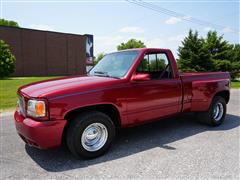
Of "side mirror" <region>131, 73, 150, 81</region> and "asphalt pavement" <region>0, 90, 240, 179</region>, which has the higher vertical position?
"side mirror" <region>131, 73, 150, 81</region>

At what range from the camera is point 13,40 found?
3706cm

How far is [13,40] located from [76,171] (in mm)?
38996

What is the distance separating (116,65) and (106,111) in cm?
101

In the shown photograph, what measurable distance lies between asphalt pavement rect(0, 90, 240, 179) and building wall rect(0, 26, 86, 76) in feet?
119

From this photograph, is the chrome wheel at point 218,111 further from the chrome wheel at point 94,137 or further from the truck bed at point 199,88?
the chrome wheel at point 94,137

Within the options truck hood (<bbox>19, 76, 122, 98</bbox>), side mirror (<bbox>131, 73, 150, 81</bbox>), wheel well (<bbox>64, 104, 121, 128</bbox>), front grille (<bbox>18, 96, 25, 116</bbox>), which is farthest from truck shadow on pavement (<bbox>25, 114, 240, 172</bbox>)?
side mirror (<bbox>131, 73, 150, 81</bbox>)

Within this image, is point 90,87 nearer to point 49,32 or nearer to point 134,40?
point 49,32

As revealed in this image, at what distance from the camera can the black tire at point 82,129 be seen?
11.3 feet

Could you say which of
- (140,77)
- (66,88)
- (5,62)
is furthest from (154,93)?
(5,62)

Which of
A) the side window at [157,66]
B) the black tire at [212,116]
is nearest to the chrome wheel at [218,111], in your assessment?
the black tire at [212,116]

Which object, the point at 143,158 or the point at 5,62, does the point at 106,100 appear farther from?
the point at 5,62

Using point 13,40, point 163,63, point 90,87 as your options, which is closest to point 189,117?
point 163,63

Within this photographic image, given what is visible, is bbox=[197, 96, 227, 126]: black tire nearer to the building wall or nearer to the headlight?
the headlight

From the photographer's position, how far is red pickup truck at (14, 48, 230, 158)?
10.8 feet
